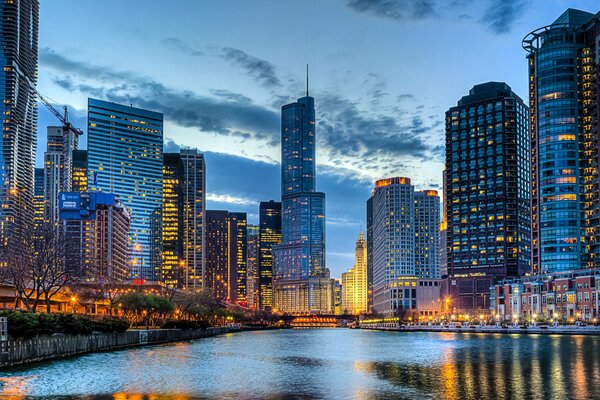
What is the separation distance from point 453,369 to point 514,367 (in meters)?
7.73

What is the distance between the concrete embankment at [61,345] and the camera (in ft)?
267

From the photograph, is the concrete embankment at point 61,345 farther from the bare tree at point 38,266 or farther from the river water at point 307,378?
the bare tree at point 38,266

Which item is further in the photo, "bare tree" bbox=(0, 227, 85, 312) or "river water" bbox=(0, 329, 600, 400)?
"bare tree" bbox=(0, 227, 85, 312)

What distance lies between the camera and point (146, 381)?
70.2m

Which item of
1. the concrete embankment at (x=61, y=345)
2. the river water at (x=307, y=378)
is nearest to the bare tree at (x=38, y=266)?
the concrete embankment at (x=61, y=345)

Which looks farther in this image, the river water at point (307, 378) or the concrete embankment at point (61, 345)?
the concrete embankment at point (61, 345)

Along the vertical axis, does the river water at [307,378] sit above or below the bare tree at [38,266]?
below

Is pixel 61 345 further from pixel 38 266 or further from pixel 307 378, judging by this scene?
pixel 307 378

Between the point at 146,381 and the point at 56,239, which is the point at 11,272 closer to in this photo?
the point at 56,239

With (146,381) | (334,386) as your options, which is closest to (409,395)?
(334,386)

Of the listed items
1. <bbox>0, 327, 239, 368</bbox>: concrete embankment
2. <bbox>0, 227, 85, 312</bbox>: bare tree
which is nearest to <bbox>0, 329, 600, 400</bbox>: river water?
<bbox>0, 327, 239, 368</bbox>: concrete embankment

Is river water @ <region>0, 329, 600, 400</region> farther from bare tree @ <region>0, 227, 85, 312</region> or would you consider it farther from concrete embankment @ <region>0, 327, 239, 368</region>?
bare tree @ <region>0, 227, 85, 312</region>

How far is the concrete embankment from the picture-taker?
A: 8144 cm

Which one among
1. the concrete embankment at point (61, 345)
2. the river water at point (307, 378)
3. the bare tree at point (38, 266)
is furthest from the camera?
the bare tree at point (38, 266)
